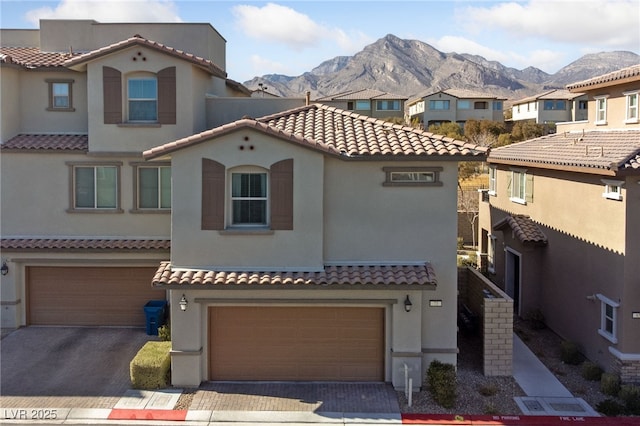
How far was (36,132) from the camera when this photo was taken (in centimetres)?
1973

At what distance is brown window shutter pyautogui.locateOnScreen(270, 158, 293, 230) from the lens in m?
14.6

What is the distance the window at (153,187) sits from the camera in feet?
61.5

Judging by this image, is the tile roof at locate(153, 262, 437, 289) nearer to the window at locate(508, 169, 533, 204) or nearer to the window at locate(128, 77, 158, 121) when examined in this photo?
the window at locate(128, 77, 158, 121)

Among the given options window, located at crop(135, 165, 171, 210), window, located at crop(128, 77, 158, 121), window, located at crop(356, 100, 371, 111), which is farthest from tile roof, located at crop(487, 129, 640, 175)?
window, located at crop(356, 100, 371, 111)

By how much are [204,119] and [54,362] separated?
8307 millimetres

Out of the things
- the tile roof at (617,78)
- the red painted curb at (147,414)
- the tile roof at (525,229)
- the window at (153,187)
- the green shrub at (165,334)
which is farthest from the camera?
the tile roof at (525,229)

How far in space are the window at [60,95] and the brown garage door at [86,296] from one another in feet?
16.6

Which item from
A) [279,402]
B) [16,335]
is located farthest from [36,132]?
[279,402]

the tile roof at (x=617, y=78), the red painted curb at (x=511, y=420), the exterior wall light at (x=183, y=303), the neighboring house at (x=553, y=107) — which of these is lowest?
the red painted curb at (x=511, y=420)

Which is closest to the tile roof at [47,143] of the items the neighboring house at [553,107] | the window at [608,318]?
the window at [608,318]

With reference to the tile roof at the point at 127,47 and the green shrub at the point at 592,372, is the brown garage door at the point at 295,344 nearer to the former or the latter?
the green shrub at the point at 592,372

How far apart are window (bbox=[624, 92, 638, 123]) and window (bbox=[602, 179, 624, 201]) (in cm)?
441

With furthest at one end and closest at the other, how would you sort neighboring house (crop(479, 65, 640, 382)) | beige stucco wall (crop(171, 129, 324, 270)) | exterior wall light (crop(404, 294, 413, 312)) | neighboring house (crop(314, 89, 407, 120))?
neighboring house (crop(314, 89, 407, 120)) → neighboring house (crop(479, 65, 640, 382)) → beige stucco wall (crop(171, 129, 324, 270)) → exterior wall light (crop(404, 294, 413, 312))

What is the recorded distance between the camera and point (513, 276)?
22078 millimetres
